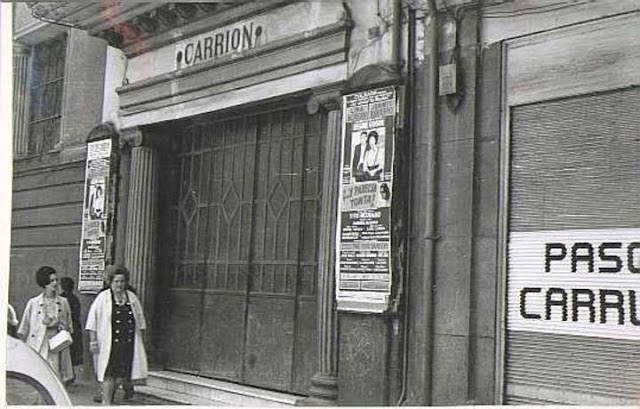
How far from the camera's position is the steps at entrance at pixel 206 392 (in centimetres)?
525

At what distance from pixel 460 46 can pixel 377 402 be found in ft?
7.00

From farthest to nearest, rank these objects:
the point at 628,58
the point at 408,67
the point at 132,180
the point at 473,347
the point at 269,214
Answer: the point at 132,180 < the point at 269,214 < the point at 408,67 < the point at 473,347 < the point at 628,58

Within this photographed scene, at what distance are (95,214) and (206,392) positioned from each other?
55.1 inches

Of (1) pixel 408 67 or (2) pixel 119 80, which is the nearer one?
(1) pixel 408 67

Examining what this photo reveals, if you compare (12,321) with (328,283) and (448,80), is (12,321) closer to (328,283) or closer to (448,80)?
(328,283)

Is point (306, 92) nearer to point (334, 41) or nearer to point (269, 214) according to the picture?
point (334, 41)

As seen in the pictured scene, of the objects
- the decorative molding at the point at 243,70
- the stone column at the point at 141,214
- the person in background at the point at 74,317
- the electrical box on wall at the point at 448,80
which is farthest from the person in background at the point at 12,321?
the electrical box on wall at the point at 448,80

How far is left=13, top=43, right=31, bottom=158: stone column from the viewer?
5.23 m

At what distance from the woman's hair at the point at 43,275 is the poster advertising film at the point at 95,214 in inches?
9.0

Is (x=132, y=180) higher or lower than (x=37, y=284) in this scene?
higher

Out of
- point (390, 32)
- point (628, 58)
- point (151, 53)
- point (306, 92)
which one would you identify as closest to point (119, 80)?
point (151, 53)

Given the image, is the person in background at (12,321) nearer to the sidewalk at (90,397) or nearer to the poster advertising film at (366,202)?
the sidewalk at (90,397)

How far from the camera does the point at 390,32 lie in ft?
16.9

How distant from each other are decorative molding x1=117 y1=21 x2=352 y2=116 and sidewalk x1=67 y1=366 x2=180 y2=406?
1.82 m
